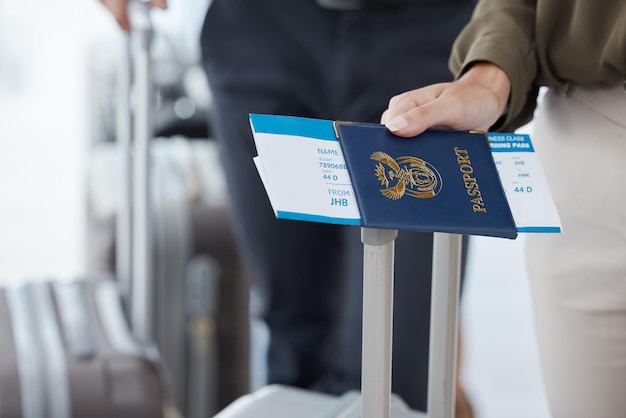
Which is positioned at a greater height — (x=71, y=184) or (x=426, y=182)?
(x=426, y=182)

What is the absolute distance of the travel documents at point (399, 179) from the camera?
517 mm

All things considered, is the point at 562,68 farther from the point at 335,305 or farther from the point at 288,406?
the point at 335,305

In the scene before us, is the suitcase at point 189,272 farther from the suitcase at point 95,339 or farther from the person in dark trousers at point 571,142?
the person in dark trousers at point 571,142

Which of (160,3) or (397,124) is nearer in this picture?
(397,124)

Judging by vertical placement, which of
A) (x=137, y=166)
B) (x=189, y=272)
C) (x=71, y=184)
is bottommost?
(x=71, y=184)

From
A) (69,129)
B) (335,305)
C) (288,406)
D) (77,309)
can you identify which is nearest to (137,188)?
(77,309)

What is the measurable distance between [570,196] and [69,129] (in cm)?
333

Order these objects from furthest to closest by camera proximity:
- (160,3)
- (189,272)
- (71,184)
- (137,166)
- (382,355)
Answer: (71,184)
(189,272)
(137,166)
(160,3)
(382,355)

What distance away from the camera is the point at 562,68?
718mm

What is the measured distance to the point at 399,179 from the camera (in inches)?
21.7

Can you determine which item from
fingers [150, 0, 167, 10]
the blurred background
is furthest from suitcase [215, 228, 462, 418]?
the blurred background

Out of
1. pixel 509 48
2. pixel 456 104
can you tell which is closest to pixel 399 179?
pixel 456 104

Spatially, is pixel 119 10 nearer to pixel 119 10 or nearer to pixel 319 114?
pixel 119 10

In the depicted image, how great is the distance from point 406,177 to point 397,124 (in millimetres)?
45
